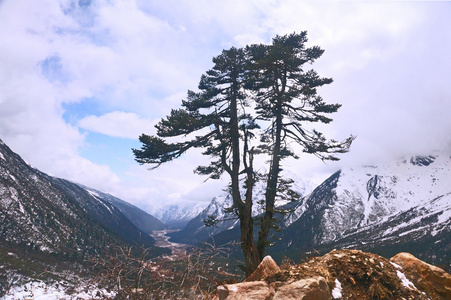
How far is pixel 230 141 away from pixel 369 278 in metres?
11.1

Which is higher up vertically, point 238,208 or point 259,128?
point 259,128

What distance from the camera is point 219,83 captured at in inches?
703

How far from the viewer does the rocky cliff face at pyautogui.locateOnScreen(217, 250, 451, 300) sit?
4.73 metres

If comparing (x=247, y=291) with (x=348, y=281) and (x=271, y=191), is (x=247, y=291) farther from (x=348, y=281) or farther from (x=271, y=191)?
(x=271, y=191)

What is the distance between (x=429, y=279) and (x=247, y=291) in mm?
4238

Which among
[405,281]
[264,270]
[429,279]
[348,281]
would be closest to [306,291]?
[348,281]

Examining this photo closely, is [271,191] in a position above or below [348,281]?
above

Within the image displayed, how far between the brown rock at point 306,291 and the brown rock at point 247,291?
0.62 ft

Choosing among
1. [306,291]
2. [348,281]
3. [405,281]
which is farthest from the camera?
[405,281]

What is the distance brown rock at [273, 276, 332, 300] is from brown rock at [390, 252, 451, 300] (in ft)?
8.60

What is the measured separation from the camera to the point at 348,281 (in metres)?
5.46

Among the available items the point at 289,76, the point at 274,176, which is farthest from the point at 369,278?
the point at 289,76

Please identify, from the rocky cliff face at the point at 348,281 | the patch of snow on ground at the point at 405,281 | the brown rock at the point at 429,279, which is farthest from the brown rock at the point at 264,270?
the brown rock at the point at 429,279

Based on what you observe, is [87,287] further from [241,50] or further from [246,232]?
[241,50]
